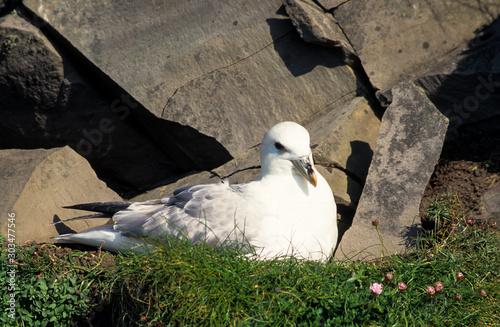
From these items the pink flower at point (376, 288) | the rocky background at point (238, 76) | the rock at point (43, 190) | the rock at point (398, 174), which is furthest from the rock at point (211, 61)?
the pink flower at point (376, 288)

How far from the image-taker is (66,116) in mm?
5086

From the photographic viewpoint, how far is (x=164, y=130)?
16.4ft

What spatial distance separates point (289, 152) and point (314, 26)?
1.49 m

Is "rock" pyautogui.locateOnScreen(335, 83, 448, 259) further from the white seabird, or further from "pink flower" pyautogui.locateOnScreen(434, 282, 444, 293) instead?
"pink flower" pyautogui.locateOnScreen(434, 282, 444, 293)

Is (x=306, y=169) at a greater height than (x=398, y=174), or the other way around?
(x=306, y=169)

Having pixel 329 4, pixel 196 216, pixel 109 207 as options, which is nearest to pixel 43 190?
pixel 109 207

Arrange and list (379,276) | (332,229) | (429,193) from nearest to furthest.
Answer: (379,276) → (332,229) → (429,193)

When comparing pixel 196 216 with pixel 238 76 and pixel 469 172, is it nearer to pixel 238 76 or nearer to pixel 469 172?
pixel 238 76

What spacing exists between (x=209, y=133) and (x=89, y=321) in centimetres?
208

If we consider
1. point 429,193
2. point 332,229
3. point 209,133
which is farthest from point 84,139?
point 429,193

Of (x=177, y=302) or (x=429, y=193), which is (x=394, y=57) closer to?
(x=429, y=193)

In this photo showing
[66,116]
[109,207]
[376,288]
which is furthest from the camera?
[66,116]

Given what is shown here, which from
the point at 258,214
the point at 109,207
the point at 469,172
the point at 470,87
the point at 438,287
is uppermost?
the point at 109,207

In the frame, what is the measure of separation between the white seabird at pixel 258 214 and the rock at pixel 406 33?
150 centimetres
